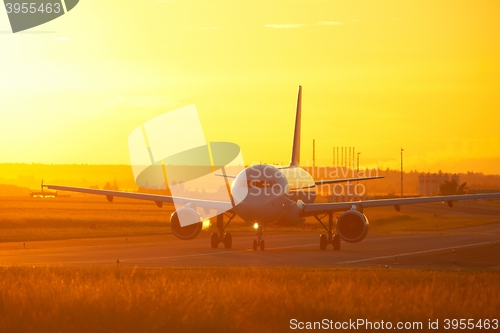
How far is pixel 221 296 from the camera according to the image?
46.4 feet

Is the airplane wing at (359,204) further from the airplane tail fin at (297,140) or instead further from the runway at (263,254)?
the airplane tail fin at (297,140)

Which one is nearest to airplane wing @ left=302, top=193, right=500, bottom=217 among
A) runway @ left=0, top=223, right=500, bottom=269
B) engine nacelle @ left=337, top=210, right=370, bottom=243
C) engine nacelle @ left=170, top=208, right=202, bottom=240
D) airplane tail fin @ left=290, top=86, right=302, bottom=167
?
engine nacelle @ left=337, top=210, right=370, bottom=243

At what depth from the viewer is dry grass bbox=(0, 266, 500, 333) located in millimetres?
11992

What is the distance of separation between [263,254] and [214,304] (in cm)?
2004

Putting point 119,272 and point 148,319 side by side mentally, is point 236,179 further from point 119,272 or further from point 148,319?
point 148,319

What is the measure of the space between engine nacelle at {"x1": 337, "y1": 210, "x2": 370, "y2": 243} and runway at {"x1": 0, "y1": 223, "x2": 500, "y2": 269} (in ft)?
2.53

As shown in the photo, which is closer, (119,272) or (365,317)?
(365,317)

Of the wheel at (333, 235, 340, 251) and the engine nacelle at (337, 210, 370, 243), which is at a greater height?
the engine nacelle at (337, 210, 370, 243)

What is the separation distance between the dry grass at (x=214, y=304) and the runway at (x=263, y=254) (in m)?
9.97

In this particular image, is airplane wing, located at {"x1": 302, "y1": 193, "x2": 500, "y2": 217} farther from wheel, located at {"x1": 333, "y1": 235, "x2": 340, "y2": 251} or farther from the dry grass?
the dry grass

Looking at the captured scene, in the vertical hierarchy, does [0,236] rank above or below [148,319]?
below

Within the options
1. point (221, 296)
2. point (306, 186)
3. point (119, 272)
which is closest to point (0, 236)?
point (306, 186)

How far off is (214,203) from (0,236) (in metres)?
14.6

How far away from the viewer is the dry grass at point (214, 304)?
12.0m
